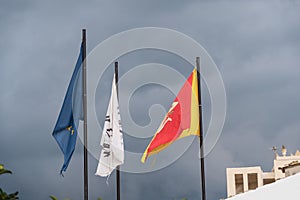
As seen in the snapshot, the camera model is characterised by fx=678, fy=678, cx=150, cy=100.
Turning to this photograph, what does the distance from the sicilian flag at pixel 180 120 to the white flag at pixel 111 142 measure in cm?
122

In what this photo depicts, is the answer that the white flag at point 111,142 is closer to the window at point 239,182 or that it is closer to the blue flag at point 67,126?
the blue flag at point 67,126

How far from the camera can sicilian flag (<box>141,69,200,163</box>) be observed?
1991 cm

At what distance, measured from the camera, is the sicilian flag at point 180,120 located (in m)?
19.9

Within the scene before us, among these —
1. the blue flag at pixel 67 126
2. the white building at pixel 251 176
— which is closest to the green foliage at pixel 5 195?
the blue flag at pixel 67 126

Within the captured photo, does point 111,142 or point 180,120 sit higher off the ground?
point 180,120

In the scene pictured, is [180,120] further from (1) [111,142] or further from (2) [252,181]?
(2) [252,181]

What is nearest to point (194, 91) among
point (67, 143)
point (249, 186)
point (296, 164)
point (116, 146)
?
point (116, 146)

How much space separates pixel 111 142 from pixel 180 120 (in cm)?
225

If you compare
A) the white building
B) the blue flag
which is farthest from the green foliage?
the white building

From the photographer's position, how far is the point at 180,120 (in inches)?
806

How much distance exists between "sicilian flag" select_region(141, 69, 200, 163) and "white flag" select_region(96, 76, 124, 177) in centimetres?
122

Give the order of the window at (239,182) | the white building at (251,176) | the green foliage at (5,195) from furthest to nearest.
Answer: the window at (239,182) → the white building at (251,176) → the green foliage at (5,195)

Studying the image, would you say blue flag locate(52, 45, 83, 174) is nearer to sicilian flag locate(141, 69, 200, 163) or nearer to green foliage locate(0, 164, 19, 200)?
sicilian flag locate(141, 69, 200, 163)

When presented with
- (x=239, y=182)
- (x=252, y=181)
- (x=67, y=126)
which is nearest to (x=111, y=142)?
(x=67, y=126)
